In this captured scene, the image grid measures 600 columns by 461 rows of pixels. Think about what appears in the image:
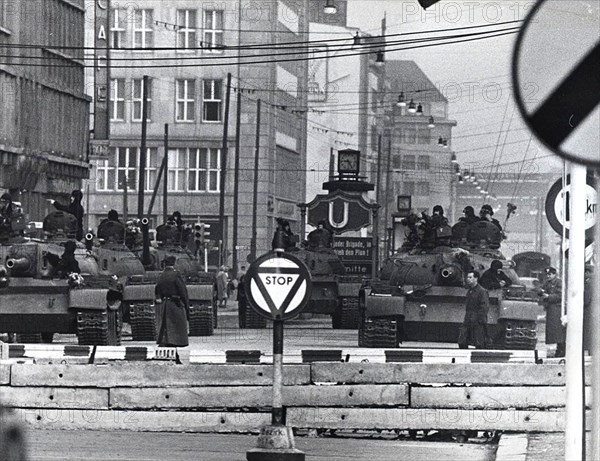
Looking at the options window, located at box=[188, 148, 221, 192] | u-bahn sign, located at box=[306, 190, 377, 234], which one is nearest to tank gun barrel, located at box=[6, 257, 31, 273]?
u-bahn sign, located at box=[306, 190, 377, 234]

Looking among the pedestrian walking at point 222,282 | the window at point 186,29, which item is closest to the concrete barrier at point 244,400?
the window at point 186,29

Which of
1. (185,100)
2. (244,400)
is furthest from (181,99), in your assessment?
(244,400)

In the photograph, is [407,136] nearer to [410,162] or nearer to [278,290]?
[410,162]

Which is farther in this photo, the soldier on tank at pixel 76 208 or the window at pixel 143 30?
the window at pixel 143 30

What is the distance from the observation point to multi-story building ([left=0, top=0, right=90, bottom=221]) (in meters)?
30.8

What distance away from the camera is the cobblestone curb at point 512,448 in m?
13.3

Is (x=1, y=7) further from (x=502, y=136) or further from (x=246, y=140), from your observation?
(x=502, y=136)

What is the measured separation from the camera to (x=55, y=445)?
1370 centimetres

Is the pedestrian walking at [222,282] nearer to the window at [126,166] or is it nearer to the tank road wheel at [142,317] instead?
the window at [126,166]

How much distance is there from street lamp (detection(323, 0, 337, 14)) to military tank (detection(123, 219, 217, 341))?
5568mm

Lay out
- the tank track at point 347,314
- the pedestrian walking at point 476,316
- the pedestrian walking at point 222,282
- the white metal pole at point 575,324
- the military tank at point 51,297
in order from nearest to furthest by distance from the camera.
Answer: the white metal pole at point 575,324 < the pedestrian walking at point 476,316 < the military tank at point 51,297 < the tank track at point 347,314 < the pedestrian walking at point 222,282

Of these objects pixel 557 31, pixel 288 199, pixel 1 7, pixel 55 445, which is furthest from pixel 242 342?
pixel 557 31

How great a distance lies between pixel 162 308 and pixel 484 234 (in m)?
7.08

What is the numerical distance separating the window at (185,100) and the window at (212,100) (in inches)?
10.4
